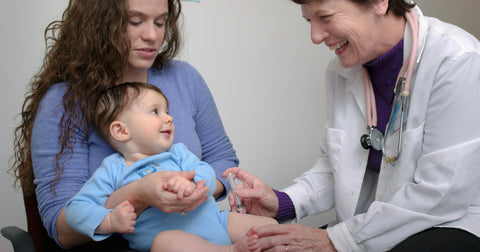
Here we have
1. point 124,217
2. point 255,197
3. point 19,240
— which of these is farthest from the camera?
point 255,197

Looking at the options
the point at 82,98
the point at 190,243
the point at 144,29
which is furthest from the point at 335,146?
the point at 82,98

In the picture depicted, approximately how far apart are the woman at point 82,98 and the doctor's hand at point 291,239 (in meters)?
0.24

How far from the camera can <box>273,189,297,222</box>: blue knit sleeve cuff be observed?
1.52 m

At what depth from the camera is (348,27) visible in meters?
1.31

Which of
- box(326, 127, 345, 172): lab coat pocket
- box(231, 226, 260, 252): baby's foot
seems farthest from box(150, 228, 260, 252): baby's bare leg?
box(326, 127, 345, 172): lab coat pocket

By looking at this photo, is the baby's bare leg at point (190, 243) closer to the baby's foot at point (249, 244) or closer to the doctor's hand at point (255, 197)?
the baby's foot at point (249, 244)

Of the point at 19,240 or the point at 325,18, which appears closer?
the point at 19,240

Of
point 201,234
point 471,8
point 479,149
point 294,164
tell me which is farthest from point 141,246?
point 471,8

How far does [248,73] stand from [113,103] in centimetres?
135

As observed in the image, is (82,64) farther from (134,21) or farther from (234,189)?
(234,189)

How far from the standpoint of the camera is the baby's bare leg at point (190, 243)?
43.3 inches

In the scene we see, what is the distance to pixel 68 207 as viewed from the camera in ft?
3.71

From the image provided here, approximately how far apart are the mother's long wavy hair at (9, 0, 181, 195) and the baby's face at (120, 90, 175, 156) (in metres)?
Result: 0.15

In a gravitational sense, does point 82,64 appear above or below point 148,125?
above
